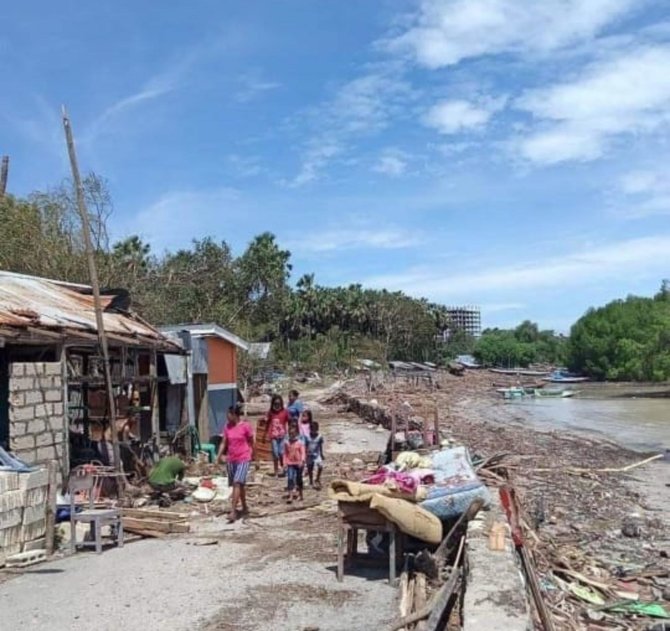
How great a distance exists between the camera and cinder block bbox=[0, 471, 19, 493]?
8.96 meters

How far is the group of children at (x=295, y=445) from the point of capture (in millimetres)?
12969

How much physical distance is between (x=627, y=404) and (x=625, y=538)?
153 feet

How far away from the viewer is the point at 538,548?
9664 millimetres

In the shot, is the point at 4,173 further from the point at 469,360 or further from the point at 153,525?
the point at 469,360

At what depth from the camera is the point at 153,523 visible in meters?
10.5

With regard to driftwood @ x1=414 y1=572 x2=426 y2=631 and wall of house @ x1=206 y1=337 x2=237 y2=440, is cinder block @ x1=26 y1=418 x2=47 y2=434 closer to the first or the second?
driftwood @ x1=414 y1=572 x2=426 y2=631

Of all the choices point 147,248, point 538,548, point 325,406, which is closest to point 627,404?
point 325,406

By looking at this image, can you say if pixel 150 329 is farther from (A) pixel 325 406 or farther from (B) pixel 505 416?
(B) pixel 505 416

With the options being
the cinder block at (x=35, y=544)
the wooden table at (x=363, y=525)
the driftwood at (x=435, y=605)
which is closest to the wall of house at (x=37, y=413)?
the cinder block at (x=35, y=544)

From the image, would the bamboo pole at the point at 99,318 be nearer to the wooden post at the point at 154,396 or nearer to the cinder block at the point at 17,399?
the cinder block at the point at 17,399

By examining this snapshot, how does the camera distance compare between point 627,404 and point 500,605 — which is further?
point 627,404

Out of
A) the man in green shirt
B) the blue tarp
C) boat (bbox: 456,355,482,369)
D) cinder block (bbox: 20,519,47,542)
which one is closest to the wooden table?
the blue tarp

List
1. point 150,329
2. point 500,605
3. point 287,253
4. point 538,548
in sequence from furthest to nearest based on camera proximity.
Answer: point 287,253
point 150,329
point 538,548
point 500,605

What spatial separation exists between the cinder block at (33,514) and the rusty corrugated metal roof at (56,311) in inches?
116
